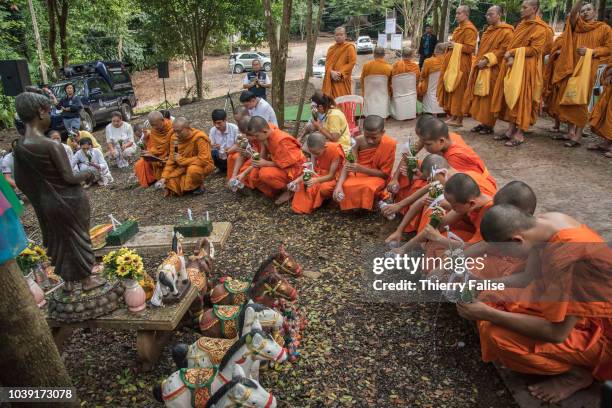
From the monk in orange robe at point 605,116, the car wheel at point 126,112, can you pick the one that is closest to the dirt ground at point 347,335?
the monk in orange robe at point 605,116

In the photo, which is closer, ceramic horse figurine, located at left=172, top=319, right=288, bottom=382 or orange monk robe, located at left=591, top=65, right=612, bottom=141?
ceramic horse figurine, located at left=172, top=319, right=288, bottom=382

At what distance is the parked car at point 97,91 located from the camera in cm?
1207

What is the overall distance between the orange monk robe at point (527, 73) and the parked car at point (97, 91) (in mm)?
9666

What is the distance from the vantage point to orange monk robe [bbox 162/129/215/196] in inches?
245

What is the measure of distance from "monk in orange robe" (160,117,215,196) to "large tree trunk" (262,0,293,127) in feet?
4.75

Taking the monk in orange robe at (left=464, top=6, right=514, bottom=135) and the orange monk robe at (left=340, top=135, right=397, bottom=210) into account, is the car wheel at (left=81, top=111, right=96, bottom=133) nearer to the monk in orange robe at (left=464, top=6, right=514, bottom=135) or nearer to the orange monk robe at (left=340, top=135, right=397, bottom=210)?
the orange monk robe at (left=340, top=135, right=397, bottom=210)

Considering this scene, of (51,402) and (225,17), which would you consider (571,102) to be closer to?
(51,402)

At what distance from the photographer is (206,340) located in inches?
108

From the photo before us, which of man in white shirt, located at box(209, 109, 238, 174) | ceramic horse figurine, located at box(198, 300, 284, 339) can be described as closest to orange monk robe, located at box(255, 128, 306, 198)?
man in white shirt, located at box(209, 109, 238, 174)

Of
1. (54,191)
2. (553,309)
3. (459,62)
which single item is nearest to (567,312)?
(553,309)

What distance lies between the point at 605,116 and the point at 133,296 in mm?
6336

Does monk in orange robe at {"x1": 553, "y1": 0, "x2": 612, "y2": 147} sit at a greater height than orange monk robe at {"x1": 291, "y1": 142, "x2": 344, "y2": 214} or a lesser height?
greater

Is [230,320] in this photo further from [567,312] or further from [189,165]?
[189,165]

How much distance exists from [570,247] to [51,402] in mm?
2705
